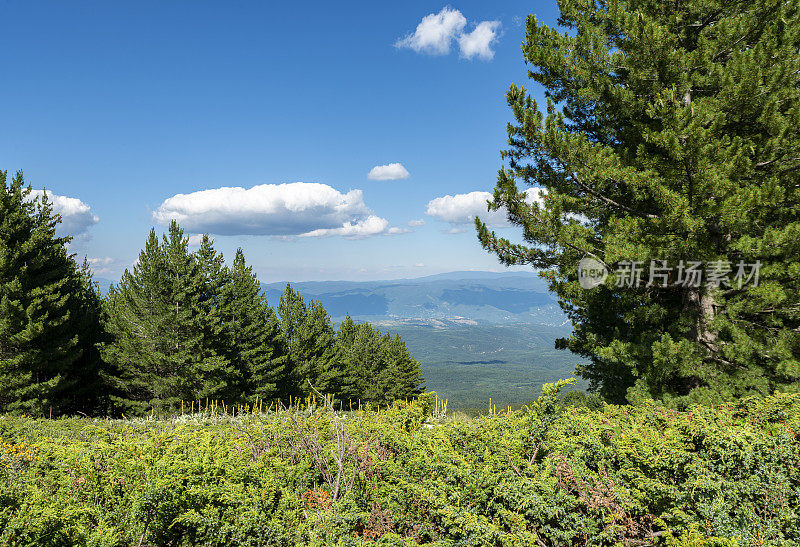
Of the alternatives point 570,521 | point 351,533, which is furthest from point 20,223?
point 570,521

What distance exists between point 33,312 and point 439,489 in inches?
817

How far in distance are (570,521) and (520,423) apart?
1.95 meters

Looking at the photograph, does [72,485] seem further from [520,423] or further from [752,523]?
[752,523]

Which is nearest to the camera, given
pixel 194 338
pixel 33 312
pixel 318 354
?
pixel 33 312

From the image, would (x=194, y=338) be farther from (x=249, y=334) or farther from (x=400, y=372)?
(x=400, y=372)

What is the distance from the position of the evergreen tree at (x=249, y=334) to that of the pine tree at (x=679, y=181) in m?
23.5

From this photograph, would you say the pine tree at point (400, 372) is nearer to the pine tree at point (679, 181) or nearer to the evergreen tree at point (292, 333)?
the evergreen tree at point (292, 333)

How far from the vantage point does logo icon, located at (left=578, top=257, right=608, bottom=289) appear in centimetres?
843

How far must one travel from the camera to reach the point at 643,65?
316 inches

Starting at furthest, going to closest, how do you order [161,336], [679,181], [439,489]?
1. [161,336]
2. [679,181]
3. [439,489]

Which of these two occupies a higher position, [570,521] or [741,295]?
[741,295]

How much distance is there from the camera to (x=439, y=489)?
3717mm

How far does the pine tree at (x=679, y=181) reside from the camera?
704cm

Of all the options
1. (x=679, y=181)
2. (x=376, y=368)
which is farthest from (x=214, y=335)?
(x=679, y=181)
